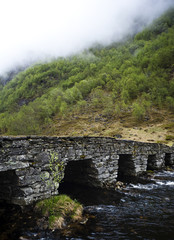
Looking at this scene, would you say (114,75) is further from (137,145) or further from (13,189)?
(13,189)

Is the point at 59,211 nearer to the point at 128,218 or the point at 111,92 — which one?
the point at 128,218

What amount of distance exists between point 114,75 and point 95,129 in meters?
42.6

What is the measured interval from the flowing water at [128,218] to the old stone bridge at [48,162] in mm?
1303

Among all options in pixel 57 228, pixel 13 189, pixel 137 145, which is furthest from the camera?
pixel 137 145

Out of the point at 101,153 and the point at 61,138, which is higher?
the point at 61,138

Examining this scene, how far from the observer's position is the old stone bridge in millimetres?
5605

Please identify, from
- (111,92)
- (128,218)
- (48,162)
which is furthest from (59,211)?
(111,92)

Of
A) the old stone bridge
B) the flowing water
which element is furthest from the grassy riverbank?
the old stone bridge

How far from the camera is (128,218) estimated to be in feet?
18.7

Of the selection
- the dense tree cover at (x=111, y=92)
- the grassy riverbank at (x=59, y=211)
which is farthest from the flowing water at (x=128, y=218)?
the dense tree cover at (x=111, y=92)

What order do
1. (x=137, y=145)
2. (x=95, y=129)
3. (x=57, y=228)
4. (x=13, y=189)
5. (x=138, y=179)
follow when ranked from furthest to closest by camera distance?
(x=95, y=129)
(x=137, y=145)
(x=138, y=179)
(x=13, y=189)
(x=57, y=228)

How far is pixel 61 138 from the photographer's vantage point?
7.11m

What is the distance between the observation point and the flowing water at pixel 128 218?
454 centimetres

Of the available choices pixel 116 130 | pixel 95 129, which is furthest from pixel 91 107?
pixel 116 130
